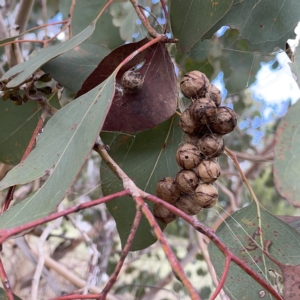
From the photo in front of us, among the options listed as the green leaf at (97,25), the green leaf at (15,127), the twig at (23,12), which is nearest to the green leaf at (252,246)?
the green leaf at (15,127)

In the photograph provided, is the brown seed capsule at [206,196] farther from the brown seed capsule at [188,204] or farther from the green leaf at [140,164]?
the green leaf at [140,164]

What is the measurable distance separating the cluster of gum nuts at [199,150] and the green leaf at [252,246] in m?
0.09

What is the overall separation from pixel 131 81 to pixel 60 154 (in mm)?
194

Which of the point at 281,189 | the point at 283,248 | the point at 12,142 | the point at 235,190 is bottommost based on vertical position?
the point at 235,190

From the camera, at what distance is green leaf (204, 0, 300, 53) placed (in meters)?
0.77

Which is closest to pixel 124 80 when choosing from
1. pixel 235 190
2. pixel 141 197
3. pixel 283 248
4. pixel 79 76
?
pixel 79 76

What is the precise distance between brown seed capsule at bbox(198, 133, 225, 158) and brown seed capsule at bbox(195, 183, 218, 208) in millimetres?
54

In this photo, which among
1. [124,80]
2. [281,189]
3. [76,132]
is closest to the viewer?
[281,189]

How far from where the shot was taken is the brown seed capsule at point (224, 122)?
2.05 ft

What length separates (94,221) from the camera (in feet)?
7.47

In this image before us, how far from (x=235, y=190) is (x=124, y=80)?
5.36 ft

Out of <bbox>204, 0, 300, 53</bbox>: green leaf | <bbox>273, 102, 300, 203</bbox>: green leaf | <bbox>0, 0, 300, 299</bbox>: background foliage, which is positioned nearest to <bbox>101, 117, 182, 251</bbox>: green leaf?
<bbox>0, 0, 300, 299</bbox>: background foliage

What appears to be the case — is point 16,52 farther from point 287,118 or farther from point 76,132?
point 287,118

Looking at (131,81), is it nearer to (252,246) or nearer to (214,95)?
(214,95)
